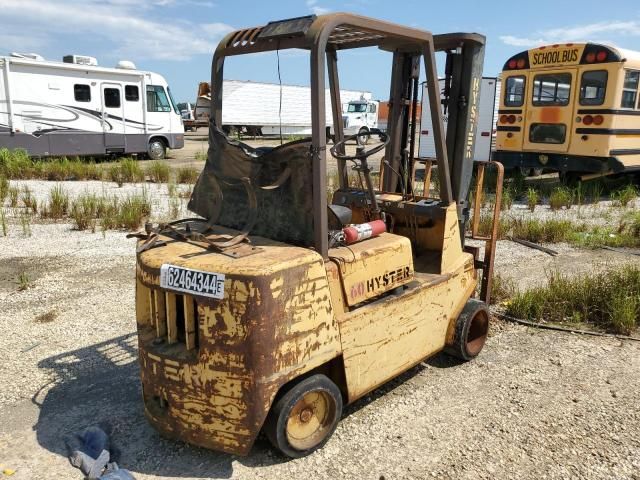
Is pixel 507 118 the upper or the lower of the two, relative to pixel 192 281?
upper

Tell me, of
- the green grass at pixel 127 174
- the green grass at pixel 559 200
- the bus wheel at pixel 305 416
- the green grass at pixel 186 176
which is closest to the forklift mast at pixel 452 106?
the bus wheel at pixel 305 416

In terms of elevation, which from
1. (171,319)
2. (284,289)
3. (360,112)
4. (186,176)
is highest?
(360,112)

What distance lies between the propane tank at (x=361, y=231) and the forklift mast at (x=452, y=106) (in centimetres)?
66

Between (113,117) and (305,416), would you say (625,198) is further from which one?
(113,117)

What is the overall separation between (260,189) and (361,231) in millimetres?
713

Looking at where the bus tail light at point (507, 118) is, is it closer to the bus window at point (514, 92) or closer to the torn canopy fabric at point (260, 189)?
the bus window at point (514, 92)

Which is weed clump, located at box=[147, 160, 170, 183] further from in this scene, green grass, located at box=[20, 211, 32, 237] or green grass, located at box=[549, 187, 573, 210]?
green grass, located at box=[549, 187, 573, 210]

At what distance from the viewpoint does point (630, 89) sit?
1170cm

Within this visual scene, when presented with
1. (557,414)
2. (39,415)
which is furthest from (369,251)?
(39,415)

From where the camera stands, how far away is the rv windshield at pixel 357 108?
33.9 m

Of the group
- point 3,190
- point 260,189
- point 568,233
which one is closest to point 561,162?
point 568,233

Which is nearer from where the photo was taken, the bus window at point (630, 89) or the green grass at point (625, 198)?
the green grass at point (625, 198)

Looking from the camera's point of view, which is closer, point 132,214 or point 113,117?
point 132,214

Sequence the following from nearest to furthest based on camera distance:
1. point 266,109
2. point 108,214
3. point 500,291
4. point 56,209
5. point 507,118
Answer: point 500,291, point 108,214, point 56,209, point 507,118, point 266,109
